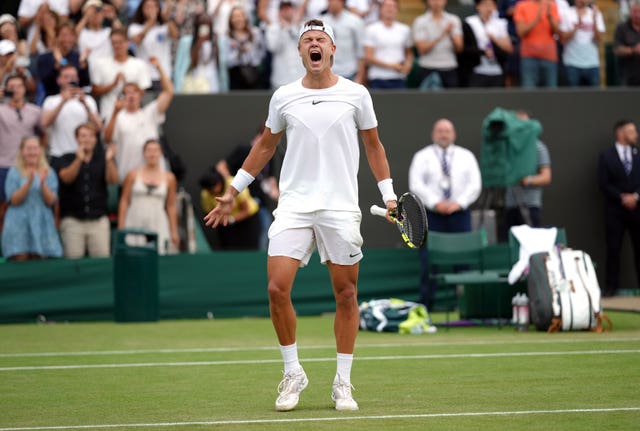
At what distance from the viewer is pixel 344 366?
25.7ft

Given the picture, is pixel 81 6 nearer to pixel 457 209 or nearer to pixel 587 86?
pixel 457 209

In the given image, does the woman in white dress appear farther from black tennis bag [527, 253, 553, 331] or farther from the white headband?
the white headband

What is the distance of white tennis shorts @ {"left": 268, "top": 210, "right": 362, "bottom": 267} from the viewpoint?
781 cm

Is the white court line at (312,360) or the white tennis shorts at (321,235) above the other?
the white tennis shorts at (321,235)

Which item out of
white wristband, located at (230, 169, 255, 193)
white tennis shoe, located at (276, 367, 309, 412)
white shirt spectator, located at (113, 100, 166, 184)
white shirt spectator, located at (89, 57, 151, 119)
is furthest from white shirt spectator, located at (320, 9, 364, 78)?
white tennis shoe, located at (276, 367, 309, 412)

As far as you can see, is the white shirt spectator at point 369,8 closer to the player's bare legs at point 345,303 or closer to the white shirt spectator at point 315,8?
the white shirt spectator at point 315,8

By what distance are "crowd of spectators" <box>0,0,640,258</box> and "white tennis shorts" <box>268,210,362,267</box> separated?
8.58 metres

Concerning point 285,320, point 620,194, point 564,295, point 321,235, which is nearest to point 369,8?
point 620,194

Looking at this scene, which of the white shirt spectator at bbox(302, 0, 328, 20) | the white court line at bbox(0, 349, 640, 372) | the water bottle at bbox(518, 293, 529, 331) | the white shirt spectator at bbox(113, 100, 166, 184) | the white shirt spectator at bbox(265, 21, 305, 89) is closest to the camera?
the white court line at bbox(0, 349, 640, 372)

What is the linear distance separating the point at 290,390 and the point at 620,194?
11419 mm

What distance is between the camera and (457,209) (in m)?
16.0

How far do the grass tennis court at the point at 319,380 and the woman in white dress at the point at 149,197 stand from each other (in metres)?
2.51

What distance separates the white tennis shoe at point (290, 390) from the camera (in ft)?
25.2

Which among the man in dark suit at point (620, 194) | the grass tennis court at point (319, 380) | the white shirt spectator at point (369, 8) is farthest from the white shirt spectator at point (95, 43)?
the man in dark suit at point (620, 194)
